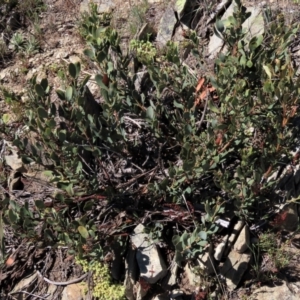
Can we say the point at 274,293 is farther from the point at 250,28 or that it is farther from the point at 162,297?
the point at 250,28

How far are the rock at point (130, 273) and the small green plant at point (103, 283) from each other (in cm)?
4

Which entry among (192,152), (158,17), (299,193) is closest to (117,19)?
(158,17)

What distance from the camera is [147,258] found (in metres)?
3.22

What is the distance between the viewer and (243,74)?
346 cm

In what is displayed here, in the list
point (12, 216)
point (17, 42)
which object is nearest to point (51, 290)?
point (12, 216)

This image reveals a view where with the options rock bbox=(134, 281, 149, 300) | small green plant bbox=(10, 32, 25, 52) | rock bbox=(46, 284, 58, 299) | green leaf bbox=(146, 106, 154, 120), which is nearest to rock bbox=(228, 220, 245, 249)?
rock bbox=(134, 281, 149, 300)

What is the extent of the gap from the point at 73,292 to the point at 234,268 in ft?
3.96

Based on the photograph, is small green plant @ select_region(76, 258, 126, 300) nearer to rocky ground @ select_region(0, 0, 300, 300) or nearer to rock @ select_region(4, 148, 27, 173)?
rocky ground @ select_region(0, 0, 300, 300)

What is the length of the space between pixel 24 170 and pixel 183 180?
158 cm

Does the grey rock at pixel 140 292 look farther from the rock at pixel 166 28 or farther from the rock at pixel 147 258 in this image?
the rock at pixel 166 28

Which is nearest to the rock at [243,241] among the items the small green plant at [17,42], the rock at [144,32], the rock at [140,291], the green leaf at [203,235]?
the green leaf at [203,235]

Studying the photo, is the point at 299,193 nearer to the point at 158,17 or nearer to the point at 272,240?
the point at 272,240

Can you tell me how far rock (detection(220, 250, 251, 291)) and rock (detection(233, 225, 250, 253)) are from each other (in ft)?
0.19

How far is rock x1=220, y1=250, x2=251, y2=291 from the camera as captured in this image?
10.6 feet
